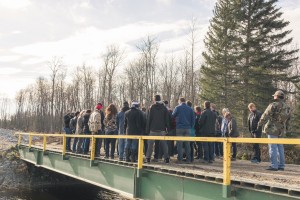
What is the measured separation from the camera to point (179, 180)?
7086 mm

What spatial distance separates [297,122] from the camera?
2153cm

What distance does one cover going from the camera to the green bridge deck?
5.41 m

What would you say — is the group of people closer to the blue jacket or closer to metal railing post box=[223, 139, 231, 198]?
the blue jacket

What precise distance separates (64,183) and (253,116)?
16.1m

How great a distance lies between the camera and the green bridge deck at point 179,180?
5414 millimetres

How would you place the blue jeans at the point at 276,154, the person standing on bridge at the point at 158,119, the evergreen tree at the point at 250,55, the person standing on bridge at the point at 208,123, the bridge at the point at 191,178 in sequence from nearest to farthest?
the bridge at the point at 191,178 → the blue jeans at the point at 276,154 → the person standing on bridge at the point at 158,119 → the person standing on bridge at the point at 208,123 → the evergreen tree at the point at 250,55

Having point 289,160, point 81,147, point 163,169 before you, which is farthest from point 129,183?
point 289,160

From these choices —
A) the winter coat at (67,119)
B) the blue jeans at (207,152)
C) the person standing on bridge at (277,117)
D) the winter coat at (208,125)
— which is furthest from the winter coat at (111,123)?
the person standing on bridge at (277,117)

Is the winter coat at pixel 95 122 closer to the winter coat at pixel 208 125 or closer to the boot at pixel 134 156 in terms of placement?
the boot at pixel 134 156

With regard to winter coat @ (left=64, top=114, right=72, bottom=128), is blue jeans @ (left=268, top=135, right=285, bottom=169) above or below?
below

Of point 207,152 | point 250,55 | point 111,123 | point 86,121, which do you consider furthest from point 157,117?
point 250,55

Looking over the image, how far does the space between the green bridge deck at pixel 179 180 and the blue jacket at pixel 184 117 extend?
1.28 m

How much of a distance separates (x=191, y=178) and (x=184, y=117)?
2986 millimetres

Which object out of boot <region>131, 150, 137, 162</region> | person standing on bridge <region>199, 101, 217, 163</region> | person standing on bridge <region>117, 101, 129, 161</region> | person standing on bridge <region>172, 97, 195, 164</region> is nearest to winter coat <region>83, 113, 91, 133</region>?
person standing on bridge <region>117, 101, 129, 161</region>
